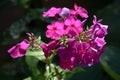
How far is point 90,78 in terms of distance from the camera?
116 inches

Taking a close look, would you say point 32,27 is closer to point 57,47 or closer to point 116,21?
point 116,21

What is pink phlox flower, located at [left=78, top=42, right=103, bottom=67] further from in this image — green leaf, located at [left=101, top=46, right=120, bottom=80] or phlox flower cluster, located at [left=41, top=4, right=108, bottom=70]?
green leaf, located at [left=101, top=46, right=120, bottom=80]

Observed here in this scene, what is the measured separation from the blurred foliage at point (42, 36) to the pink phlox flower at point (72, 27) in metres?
1.00

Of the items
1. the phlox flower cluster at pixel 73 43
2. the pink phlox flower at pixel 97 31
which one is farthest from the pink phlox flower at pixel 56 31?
the pink phlox flower at pixel 97 31

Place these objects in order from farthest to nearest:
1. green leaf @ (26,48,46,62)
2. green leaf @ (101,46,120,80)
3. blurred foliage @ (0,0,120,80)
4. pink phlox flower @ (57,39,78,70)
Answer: blurred foliage @ (0,0,120,80) → green leaf @ (101,46,120,80) → green leaf @ (26,48,46,62) → pink phlox flower @ (57,39,78,70)

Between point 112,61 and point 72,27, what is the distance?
4.13ft

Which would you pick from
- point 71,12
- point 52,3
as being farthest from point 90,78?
point 71,12

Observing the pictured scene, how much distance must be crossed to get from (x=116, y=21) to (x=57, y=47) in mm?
1704

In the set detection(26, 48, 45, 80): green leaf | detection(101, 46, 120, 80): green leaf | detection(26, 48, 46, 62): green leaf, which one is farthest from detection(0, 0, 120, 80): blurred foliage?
detection(26, 48, 46, 62): green leaf

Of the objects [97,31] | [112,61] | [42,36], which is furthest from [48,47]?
[42,36]

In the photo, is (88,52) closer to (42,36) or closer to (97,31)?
(97,31)

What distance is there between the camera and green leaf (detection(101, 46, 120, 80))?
277 cm

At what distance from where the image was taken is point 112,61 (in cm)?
297

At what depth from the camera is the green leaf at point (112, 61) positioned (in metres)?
2.77
